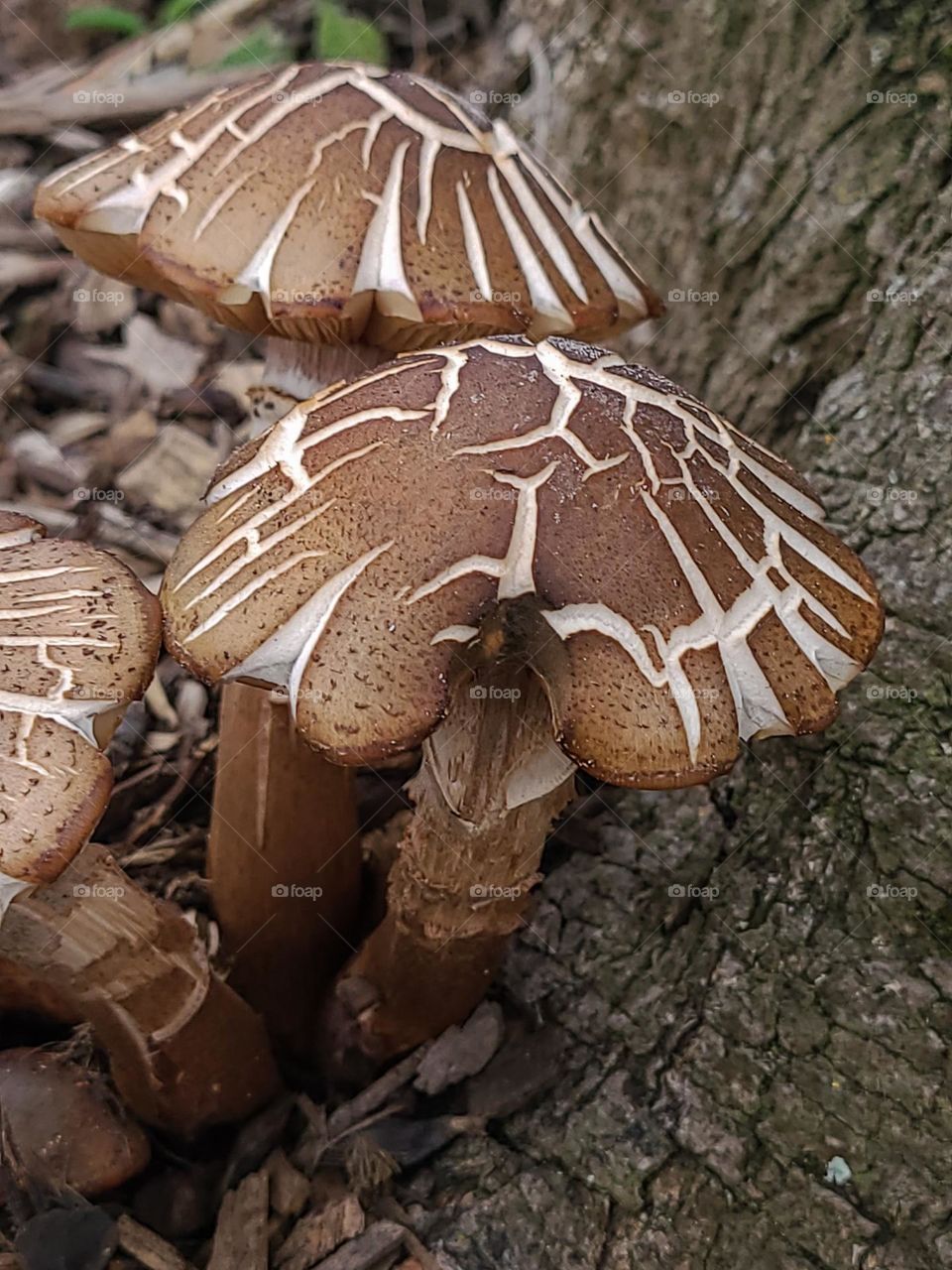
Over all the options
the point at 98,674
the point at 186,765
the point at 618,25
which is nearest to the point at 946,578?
the point at 98,674

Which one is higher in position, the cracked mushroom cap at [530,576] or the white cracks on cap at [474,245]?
the white cracks on cap at [474,245]

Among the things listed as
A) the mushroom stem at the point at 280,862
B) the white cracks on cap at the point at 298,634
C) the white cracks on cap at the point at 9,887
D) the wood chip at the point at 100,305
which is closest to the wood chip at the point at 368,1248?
the mushroom stem at the point at 280,862

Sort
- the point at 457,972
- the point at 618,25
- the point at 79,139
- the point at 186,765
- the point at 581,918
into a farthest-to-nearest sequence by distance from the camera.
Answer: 1. the point at 79,139
2. the point at 618,25
3. the point at 186,765
4. the point at 581,918
5. the point at 457,972

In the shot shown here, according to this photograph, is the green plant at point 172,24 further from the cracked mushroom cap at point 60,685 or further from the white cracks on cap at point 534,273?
the cracked mushroom cap at point 60,685

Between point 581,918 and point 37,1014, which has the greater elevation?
point 581,918

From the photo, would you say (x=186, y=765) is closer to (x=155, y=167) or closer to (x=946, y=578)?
(x=155, y=167)

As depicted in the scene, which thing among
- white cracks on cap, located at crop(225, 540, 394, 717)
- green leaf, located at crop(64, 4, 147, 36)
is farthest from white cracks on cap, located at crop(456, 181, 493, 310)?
green leaf, located at crop(64, 4, 147, 36)

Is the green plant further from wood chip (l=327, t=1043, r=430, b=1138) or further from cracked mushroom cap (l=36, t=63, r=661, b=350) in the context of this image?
wood chip (l=327, t=1043, r=430, b=1138)
